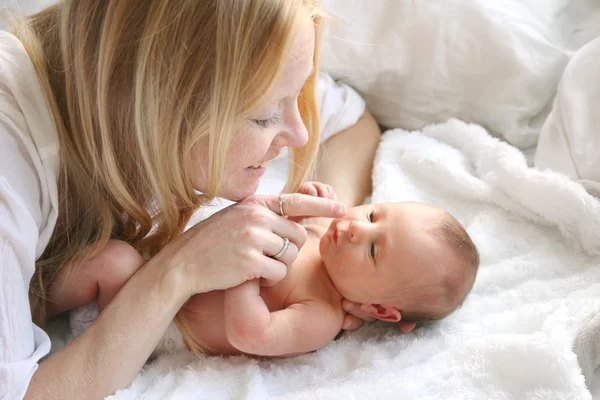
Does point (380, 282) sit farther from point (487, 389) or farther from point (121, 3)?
point (121, 3)

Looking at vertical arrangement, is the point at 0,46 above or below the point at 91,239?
above

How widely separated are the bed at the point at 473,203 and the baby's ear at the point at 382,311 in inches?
1.6

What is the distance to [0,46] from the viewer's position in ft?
3.56

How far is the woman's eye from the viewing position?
106 cm

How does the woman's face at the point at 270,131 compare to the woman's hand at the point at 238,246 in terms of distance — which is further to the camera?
the woman's hand at the point at 238,246

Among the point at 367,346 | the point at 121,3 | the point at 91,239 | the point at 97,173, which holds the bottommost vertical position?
the point at 367,346

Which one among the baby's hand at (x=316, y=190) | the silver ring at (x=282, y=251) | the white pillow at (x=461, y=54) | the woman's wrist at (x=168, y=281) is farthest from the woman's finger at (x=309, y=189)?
the white pillow at (x=461, y=54)

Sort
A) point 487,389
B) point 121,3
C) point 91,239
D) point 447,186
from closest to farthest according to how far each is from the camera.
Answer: point 121,3 → point 487,389 → point 91,239 → point 447,186

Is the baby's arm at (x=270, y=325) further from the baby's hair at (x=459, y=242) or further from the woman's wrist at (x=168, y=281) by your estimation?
the baby's hair at (x=459, y=242)

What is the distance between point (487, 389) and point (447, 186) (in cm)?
62

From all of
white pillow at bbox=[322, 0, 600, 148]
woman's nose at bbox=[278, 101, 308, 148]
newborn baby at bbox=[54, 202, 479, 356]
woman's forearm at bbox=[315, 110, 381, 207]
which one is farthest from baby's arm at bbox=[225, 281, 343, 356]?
white pillow at bbox=[322, 0, 600, 148]

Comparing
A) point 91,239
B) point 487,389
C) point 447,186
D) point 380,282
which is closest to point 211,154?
point 91,239

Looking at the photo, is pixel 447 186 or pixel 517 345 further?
pixel 447 186

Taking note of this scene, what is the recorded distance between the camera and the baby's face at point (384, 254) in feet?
3.97
